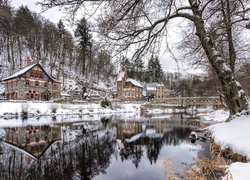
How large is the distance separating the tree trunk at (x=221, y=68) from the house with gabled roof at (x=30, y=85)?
1640 inches

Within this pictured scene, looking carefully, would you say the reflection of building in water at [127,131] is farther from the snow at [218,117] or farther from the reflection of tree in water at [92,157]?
the snow at [218,117]

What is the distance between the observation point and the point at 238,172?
3822 millimetres

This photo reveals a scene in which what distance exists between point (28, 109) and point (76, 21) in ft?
101

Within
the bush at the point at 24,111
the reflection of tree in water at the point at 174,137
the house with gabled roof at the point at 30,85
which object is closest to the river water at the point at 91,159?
the reflection of tree in water at the point at 174,137

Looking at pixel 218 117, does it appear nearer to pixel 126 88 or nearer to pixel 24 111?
pixel 24 111

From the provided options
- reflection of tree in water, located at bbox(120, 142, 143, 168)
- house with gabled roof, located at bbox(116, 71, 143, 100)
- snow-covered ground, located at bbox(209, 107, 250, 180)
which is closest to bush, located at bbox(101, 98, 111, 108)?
house with gabled roof, located at bbox(116, 71, 143, 100)

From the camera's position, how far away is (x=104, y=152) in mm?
11914

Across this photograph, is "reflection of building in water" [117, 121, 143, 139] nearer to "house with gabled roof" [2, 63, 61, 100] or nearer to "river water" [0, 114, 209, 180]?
"river water" [0, 114, 209, 180]

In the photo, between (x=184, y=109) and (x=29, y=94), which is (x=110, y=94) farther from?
(x=29, y=94)

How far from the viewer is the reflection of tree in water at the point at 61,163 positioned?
805cm

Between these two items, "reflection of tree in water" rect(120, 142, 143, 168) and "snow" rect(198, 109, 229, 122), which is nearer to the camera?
"reflection of tree in water" rect(120, 142, 143, 168)

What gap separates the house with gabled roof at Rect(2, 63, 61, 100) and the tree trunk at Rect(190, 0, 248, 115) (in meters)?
41.7

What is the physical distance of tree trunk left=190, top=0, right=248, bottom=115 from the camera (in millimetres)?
7137

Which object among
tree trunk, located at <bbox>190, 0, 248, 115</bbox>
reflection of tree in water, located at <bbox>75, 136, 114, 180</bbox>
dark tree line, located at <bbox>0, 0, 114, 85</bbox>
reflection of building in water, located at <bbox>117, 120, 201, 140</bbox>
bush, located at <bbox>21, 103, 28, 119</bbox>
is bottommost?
reflection of building in water, located at <bbox>117, 120, 201, 140</bbox>
